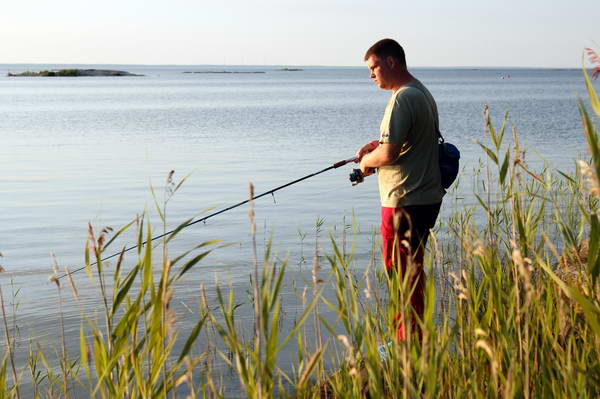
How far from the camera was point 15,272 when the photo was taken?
26.2 ft

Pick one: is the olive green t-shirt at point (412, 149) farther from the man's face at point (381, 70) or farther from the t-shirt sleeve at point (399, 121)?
the man's face at point (381, 70)

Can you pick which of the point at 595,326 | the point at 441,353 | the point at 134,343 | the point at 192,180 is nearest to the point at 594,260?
the point at 595,326

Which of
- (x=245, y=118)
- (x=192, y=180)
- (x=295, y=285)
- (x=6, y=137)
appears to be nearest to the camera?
(x=295, y=285)

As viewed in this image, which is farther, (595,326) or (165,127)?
(165,127)

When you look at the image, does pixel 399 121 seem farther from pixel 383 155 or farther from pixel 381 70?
pixel 381 70

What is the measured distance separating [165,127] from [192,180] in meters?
14.5

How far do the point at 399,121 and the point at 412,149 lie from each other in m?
0.22

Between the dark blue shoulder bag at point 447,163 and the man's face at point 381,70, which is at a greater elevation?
the man's face at point 381,70

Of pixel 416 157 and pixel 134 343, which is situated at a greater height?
pixel 416 157

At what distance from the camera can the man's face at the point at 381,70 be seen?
4.52 metres

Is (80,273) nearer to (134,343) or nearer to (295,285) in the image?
(295,285)

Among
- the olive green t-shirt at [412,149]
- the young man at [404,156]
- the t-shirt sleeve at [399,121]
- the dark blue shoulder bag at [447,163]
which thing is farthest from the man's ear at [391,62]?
the dark blue shoulder bag at [447,163]

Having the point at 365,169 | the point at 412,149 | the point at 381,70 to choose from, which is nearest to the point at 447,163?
the point at 412,149

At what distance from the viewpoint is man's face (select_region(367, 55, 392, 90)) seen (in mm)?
4516
